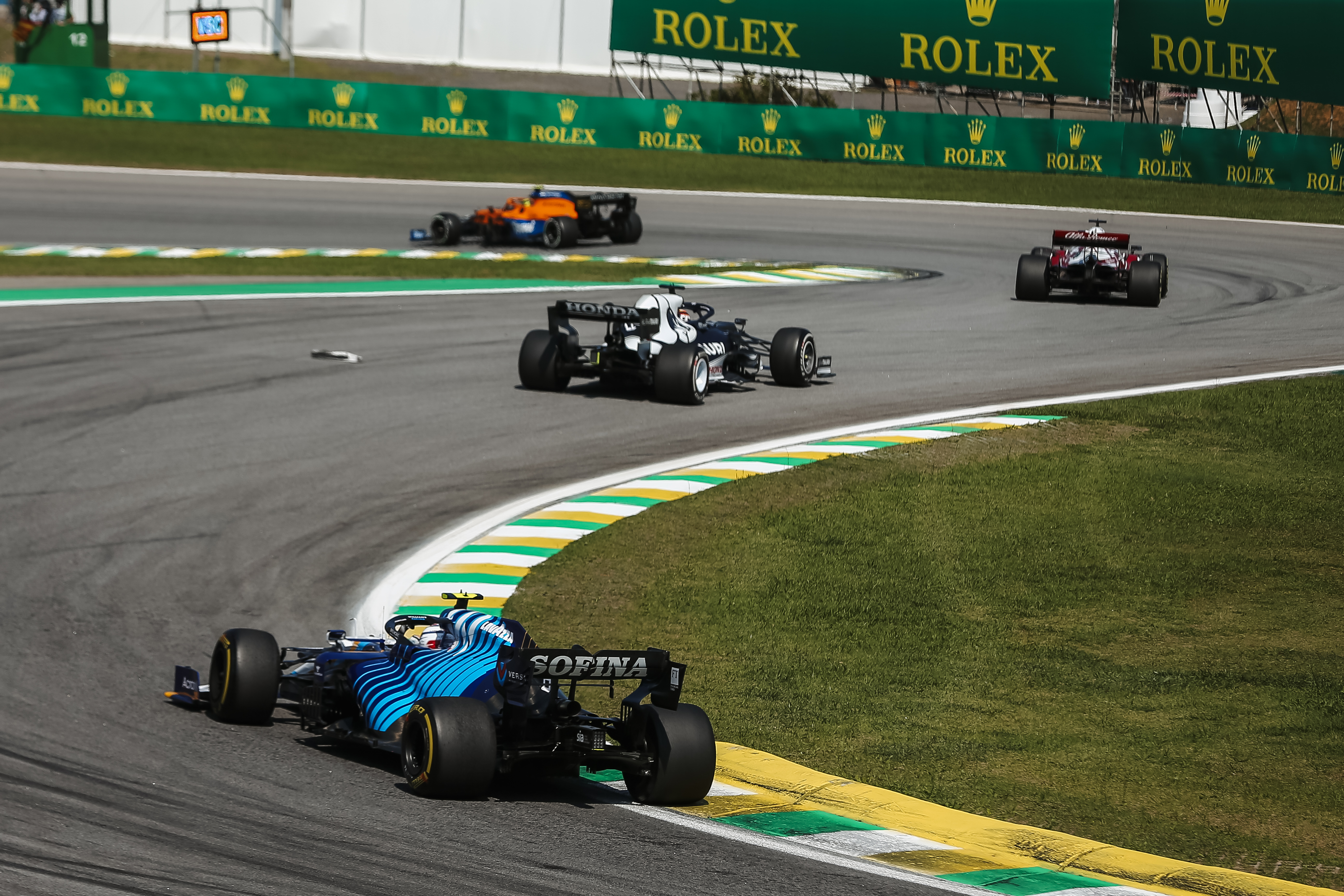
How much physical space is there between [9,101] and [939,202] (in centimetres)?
2275

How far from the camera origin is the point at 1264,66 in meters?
40.5

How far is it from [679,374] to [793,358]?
1.92 metres

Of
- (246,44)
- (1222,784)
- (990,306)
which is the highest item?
(246,44)

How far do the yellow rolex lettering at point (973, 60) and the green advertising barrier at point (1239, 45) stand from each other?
325 centimetres

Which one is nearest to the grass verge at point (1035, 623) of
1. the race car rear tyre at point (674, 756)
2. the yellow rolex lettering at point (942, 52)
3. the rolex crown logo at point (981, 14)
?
the race car rear tyre at point (674, 756)

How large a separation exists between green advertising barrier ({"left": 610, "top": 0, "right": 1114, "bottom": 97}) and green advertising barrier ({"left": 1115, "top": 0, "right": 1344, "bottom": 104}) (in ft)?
3.51

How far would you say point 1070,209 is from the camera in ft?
127

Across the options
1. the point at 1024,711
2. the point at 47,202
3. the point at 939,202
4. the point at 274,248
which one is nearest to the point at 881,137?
the point at 939,202

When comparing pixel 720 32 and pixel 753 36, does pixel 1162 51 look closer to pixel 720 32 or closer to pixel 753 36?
pixel 753 36

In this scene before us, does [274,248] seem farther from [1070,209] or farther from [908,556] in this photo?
[908,556]

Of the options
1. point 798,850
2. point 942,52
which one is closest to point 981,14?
point 942,52

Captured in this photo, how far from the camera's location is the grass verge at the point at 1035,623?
7930 millimetres

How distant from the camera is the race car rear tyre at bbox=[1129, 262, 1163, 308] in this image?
26.4 m

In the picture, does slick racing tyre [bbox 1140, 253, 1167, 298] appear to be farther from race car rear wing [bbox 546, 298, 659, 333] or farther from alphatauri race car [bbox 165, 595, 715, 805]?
alphatauri race car [bbox 165, 595, 715, 805]
